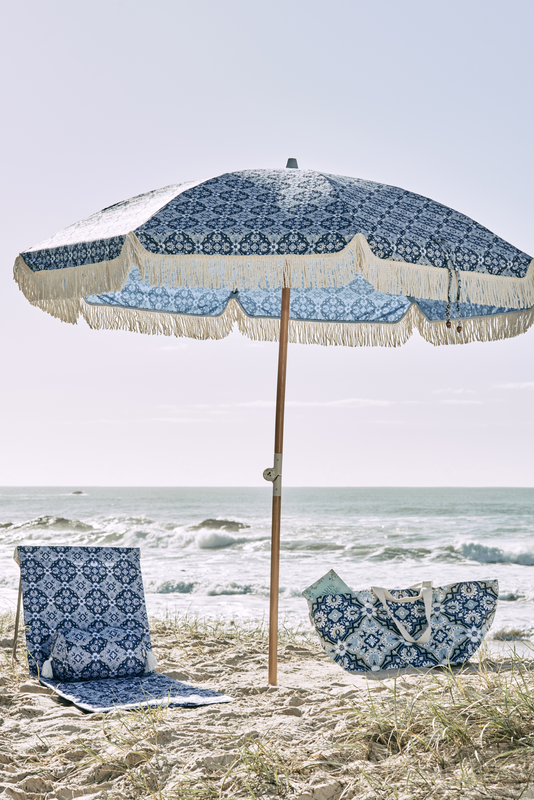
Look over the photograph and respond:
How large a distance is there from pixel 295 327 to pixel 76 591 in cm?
192

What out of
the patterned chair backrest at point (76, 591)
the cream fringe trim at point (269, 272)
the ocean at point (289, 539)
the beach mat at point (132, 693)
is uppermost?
the cream fringe trim at point (269, 272)

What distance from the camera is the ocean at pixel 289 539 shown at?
395 inches

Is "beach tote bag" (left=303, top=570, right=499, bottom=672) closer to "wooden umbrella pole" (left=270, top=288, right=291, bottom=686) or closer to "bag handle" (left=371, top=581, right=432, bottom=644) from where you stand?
"bag handle" (left=371, top=581, right=432, bottom=644)

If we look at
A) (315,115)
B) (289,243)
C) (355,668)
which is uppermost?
(315,115)

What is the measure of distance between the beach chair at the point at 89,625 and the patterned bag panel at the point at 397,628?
0.77 m

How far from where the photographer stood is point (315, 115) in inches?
271

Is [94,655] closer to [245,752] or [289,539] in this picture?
[245,752]

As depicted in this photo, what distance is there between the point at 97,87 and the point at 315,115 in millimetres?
2614

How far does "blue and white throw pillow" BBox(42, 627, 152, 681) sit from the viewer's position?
3346 millimetres

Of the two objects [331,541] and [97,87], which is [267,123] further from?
[331,541]

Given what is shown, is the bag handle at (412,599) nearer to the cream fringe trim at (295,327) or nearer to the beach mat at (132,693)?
the beach mat at (132,693)

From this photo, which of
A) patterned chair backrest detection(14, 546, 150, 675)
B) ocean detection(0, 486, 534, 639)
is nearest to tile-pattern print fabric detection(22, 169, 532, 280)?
patterned chair backrest detection(14, 546, 150, 675)

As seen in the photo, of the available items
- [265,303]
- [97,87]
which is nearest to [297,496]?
[97,87]

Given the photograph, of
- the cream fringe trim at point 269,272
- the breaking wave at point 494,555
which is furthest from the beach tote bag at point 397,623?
the breaking wave at point 494,555
